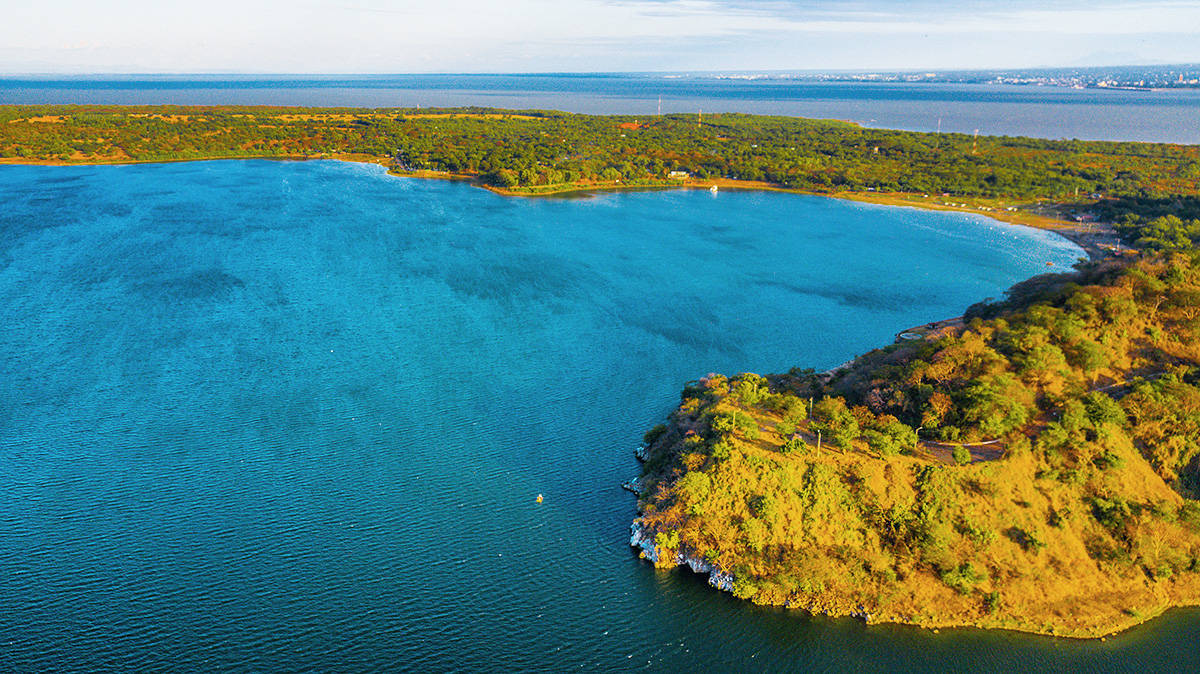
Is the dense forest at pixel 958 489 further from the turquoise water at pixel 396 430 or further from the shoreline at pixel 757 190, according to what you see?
the shoreline at pixel 757 190

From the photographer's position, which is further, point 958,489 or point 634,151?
point 634,151

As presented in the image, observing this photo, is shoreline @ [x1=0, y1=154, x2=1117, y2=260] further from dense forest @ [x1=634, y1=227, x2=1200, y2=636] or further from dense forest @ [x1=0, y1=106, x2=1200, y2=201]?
dense forest @ [x1=634, y1=227, x2=1200, y2=636]

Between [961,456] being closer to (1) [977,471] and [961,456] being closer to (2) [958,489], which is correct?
(1) [977,471]

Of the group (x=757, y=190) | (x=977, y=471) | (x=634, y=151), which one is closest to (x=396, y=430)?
(x=977, y=471)

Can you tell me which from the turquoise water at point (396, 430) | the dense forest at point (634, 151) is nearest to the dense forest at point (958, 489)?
the turquoise water at point (396, 430)

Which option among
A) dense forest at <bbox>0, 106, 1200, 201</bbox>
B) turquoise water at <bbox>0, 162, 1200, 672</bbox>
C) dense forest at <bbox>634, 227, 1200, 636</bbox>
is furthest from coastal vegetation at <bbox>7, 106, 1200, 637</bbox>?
dense forest at <bbox>0, 106, 1200, 201</bbox>

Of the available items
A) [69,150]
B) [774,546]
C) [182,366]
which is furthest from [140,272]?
[69,150]

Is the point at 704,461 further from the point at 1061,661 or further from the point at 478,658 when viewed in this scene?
the point at 1061,661
